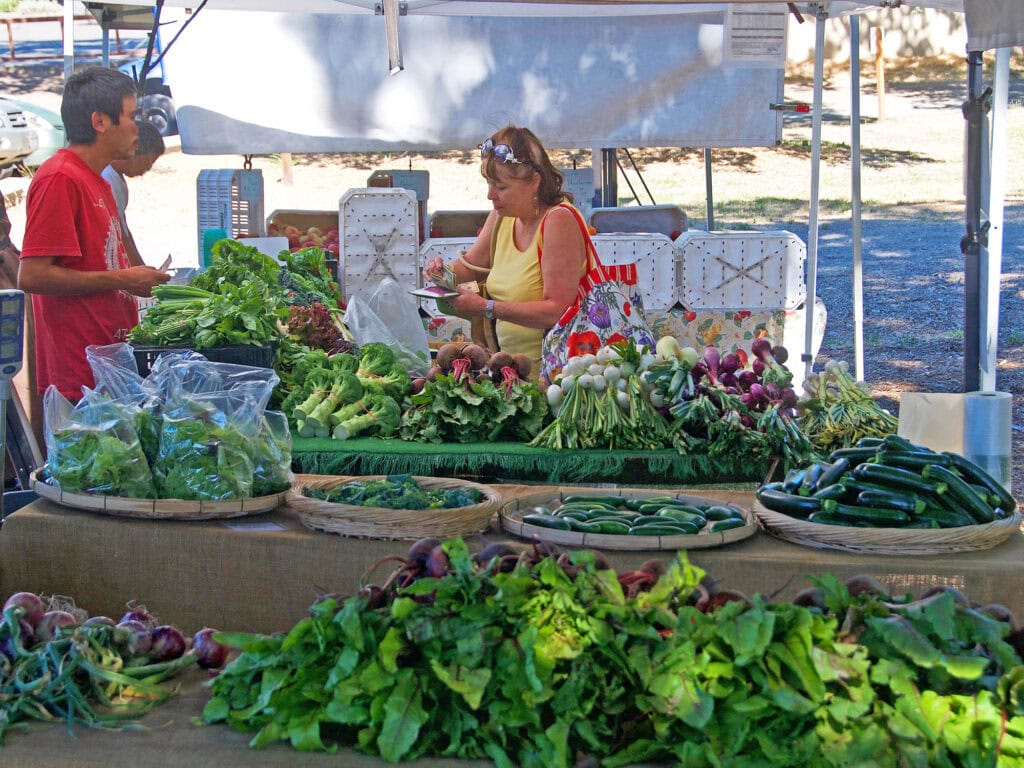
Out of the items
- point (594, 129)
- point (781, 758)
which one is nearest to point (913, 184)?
point (594, 129)

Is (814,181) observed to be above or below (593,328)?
above

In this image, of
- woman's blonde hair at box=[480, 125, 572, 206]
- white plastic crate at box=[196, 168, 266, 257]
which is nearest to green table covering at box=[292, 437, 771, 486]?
woman's blonde hair at box=[480, 125, 572, 206]

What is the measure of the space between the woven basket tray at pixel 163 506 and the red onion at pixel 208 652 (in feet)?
1.79

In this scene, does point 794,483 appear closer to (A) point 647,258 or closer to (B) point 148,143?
(B) point 148,143

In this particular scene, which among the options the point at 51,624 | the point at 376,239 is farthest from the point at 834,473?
the point at 376,239

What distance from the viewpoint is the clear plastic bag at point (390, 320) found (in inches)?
182

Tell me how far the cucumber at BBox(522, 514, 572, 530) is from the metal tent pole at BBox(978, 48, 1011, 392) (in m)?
2.82

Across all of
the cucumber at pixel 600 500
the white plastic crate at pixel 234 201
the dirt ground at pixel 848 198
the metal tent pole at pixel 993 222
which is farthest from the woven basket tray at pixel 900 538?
the dirt ground at pixel 848 198

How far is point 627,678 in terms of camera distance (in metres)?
1.91

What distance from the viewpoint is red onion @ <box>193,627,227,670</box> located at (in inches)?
90.7

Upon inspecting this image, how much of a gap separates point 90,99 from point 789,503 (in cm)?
279

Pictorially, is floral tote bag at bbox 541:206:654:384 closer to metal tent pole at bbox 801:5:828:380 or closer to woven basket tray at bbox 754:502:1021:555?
woven basket tray at bbox 754:502:1021:555

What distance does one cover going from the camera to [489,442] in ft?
12.2

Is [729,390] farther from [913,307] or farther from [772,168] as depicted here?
[772,168]
